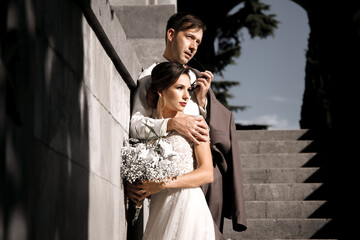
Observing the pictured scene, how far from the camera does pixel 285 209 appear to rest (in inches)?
265

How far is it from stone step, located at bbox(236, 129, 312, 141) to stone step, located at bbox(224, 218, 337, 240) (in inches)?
101

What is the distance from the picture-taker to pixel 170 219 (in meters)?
3.32

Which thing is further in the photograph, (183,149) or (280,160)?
(280,160)

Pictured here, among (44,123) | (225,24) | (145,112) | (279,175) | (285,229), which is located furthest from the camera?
(225,24)

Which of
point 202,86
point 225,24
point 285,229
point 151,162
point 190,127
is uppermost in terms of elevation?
point 225,24

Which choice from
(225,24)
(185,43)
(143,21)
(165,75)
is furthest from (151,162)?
(225,24)

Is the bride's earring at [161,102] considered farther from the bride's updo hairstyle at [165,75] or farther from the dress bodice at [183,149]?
the dress bodice at [183,149]

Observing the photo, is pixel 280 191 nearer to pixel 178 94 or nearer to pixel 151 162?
pixel 178 94

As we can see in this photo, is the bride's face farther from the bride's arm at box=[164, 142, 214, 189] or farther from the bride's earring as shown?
the bride's arm at box=[164, 142, 214, 189]

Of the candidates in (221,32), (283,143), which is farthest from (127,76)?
(221,32)

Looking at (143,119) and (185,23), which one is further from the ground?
(185,23)

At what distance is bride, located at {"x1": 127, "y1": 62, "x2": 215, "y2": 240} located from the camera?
330cm

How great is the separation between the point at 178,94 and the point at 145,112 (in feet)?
1.15

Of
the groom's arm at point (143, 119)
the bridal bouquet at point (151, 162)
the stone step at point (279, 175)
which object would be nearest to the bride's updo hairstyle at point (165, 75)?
the groom's arm at point (143, 119)
